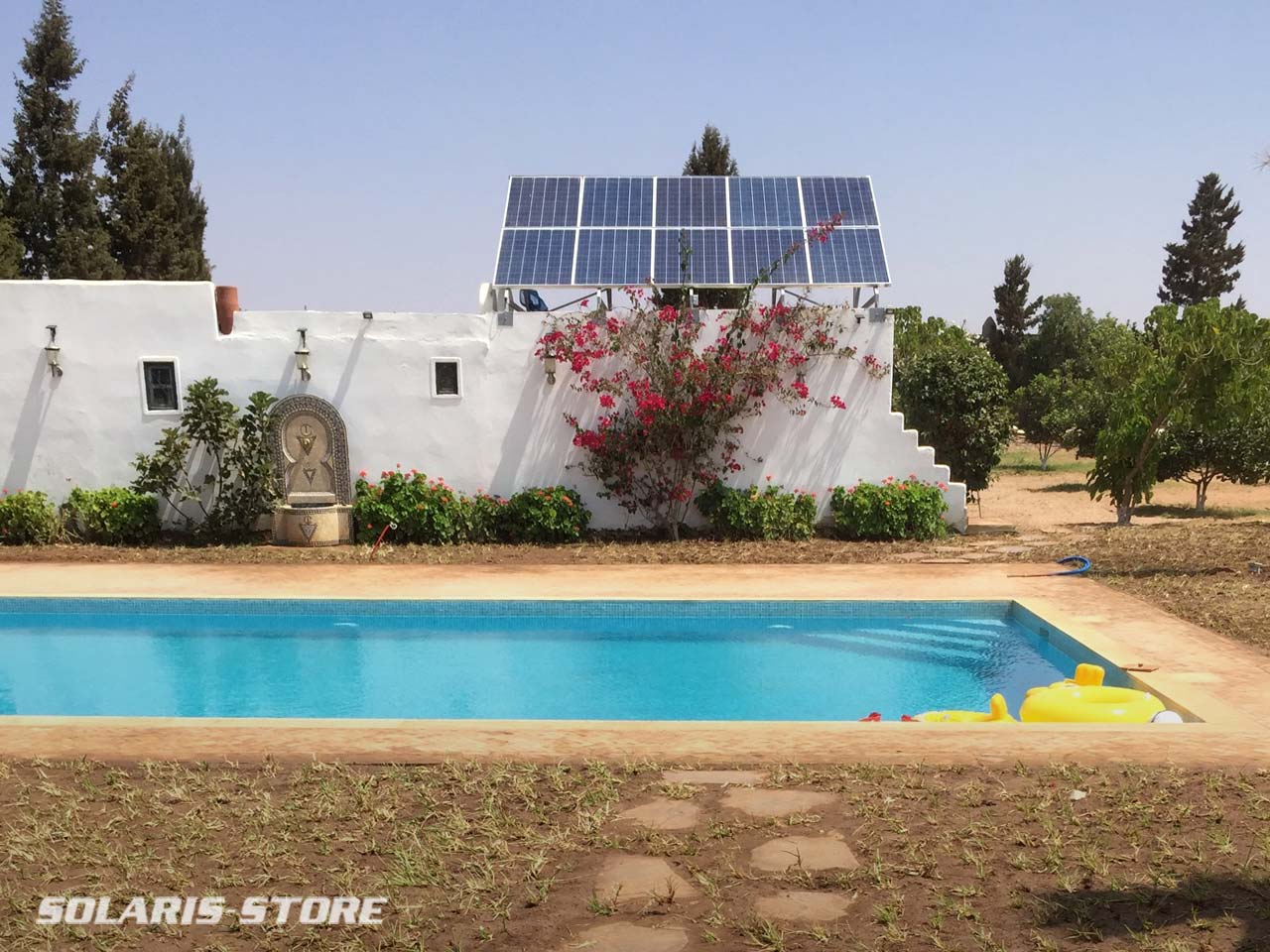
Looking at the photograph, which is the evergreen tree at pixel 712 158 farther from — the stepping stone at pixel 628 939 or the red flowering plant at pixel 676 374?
the stepping stone at pixel 628 939

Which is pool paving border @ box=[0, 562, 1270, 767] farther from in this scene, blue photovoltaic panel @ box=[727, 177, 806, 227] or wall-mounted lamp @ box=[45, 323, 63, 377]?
wall-mounted lamp @ box=[45, 323, 63, 377]

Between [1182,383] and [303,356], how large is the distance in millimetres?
12417

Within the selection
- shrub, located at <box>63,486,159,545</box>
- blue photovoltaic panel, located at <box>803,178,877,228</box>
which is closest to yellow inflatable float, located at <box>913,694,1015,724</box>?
blue photovoltaic panel, located at <box>803,178,877,228</box>

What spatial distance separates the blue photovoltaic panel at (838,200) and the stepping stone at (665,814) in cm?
1217

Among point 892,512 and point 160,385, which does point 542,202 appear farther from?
point 892,512

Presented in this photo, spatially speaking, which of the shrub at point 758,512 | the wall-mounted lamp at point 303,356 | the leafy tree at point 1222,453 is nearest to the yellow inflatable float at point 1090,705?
the shrub at point 758,512

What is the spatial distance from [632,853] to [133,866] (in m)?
2.02

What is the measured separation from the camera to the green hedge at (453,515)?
565 inches

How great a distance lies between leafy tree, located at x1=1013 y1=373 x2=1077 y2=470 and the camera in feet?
101

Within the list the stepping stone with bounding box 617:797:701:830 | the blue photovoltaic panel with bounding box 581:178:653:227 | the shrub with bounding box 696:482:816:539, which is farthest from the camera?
the blue photovoltaic panel with bounding box 581:178:653:227

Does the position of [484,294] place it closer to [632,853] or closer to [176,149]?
[632,853]

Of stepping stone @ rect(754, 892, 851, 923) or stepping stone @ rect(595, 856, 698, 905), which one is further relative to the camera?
stepping stone @ rect(595, 856, 698, 905)

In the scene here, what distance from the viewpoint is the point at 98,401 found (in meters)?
14.8

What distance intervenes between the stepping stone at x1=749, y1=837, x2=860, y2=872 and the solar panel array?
435 inches
